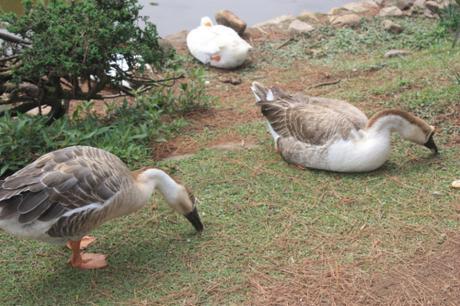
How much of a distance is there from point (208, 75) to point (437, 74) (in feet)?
9.76

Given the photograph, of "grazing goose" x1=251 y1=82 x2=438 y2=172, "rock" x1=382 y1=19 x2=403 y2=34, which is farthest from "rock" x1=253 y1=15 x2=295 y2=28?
"grazing goose" x1=251 y1=82 x2=438 y2=172

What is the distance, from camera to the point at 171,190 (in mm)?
4230

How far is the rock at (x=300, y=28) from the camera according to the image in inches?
381

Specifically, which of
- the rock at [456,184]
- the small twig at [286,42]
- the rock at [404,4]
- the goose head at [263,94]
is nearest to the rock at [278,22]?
the small twig at [286,42]

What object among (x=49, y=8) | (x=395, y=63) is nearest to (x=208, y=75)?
(x=395, y=63)

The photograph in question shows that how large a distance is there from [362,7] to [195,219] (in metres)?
7.76

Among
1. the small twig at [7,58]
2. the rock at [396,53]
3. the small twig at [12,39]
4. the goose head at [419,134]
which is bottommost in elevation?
the rock at [396,53]

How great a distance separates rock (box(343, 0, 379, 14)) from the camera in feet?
35.2

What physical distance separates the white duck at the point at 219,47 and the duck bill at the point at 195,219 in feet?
14.2

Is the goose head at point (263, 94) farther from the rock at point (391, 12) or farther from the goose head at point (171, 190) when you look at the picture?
the rock at point (391, 12)

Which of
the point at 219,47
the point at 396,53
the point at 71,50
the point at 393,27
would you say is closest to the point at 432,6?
the point at 393,27

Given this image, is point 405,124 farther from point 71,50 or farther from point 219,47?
point 219,47

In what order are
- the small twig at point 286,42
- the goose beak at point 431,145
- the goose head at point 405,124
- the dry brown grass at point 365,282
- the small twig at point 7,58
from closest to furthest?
1. the dry brown grass at point 365,282
2. the goose head at point 405,124
3. the goose beak at point 431,145
4. the small twig at point 7,58
5. the small twig at point 286,42

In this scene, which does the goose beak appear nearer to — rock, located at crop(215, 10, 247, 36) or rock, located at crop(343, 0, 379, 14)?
rock, located at crop(215, 10, 247, 36)
